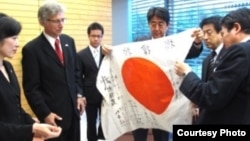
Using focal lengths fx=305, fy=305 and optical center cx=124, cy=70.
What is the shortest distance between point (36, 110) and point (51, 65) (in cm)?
37

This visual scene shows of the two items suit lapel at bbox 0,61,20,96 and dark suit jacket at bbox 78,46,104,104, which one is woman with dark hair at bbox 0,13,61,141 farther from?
dark suit jacket at bbox 78,46,104,104

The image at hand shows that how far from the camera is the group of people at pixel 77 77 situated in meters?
1.69

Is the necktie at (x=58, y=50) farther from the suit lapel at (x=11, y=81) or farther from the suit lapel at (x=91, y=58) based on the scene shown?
the suit lapel at (x=91, y=58)

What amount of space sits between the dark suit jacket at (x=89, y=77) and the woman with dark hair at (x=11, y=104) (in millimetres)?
1480

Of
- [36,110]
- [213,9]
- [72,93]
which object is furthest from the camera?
[213,9]

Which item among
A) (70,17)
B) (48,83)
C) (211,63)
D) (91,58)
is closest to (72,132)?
(48,83)

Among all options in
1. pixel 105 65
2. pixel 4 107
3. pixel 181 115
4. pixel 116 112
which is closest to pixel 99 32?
pixel 105 65

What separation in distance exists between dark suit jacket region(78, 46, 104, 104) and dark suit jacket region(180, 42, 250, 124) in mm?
1743

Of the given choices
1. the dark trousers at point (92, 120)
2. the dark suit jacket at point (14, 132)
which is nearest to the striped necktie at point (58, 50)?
the dark suit jacket at point (14, 132)

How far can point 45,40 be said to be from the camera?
2434 millimetres

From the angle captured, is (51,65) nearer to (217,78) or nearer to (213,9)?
(217,78)

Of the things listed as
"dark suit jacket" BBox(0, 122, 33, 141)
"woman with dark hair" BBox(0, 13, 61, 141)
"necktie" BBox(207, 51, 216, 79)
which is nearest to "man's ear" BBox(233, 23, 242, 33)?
"necktie" BBox(207, 51, 216, 79)

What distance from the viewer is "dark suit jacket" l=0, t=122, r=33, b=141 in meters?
1.68

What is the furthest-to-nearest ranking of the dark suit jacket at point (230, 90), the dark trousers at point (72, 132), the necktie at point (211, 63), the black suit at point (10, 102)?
the dark trousers at point (72, 132)
the necktie at point (211, 63)
the black suit at point (10, 102)
the dark suit jacket at point (230, 90)
